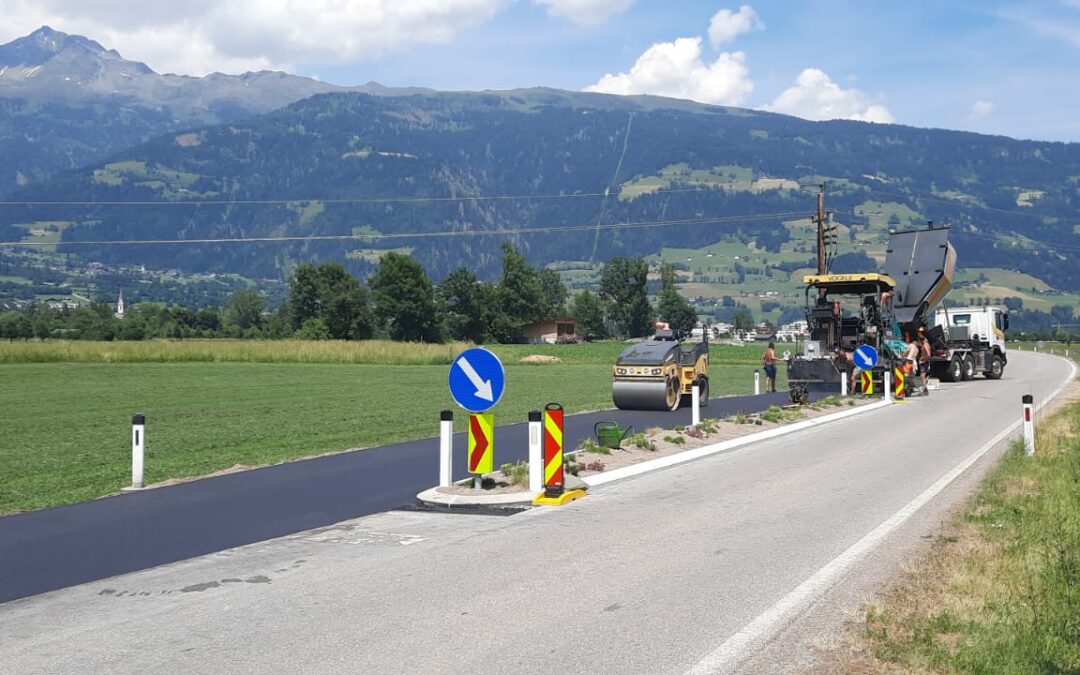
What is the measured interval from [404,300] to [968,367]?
83.5m

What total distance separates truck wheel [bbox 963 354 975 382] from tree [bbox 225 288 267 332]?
119m

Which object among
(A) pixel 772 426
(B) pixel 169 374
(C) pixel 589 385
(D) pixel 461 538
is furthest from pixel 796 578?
(B) pixel 169 374

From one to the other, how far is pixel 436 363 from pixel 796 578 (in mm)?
56787

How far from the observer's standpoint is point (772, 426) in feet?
70.8

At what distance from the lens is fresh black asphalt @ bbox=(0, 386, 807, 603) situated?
8953mm

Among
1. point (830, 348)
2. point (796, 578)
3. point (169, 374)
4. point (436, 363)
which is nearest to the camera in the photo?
point (796, 578)

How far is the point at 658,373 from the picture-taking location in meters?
25.9

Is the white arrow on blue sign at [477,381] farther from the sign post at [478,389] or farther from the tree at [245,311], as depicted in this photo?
the tree at [245,311]

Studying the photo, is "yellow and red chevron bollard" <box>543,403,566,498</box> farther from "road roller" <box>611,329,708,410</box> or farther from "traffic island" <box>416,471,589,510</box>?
"road roller" <box>611,329,708,410</box>

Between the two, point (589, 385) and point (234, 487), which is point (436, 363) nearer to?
point (589, 385)

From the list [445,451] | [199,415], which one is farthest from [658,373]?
[445,451]

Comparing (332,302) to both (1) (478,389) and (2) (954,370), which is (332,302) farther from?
(1) (478,389)

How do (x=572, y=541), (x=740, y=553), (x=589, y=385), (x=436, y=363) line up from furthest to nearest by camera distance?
(x=436, y=363)
(x=589, y=385)
(x=572, y=541)
(x=740, y=553)

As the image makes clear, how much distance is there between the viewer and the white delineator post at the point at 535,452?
12.2 metres
